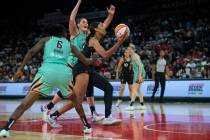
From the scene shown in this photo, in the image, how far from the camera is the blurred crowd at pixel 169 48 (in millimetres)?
20297

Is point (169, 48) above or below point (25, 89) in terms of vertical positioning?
above

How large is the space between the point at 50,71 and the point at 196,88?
11.8 m

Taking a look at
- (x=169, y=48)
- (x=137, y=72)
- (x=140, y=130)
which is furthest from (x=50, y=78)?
(x=169, y=48)

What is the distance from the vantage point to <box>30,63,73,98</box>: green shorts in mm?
6785

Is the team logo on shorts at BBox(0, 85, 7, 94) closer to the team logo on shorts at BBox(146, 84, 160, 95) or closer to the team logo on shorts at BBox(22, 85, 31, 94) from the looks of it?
the team logo on shorts at BBox(22, 85, 31, 94)

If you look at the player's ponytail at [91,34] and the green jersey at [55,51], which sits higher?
the player's ponytail at [91,34]

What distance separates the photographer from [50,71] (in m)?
6.83

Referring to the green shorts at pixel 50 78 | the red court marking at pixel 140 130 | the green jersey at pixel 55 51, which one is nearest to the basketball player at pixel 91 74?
the red court marking at pixel 140 130

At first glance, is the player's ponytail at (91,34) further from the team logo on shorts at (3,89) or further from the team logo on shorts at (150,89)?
the team logo on shorts at (3,89)

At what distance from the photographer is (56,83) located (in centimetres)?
686

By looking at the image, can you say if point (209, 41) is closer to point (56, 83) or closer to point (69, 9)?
point (69, 9)

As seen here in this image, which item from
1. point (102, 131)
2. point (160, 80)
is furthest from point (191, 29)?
point (102, 131)

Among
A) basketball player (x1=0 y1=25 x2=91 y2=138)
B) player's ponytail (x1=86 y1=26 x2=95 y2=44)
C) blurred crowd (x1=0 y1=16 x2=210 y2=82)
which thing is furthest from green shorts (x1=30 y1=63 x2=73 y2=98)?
blurred crowd (x1=0 y1=16 x2=210 y2=82)

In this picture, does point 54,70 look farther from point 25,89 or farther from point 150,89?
point 25,89
